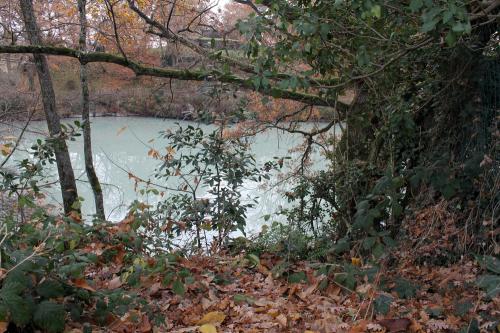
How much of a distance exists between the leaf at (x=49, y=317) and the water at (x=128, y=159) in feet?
16.3

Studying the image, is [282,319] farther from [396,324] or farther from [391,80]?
[391,80]

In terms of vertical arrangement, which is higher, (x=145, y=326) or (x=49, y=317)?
(x=49, y=317)

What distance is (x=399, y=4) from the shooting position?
295 centimetres

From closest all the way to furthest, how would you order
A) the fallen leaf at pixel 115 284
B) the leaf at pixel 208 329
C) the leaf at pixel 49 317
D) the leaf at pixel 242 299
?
the leaf at pixel 49 317, the leaf at pixel 208 329, the fallen leaf at pixel 115 284, the leaf at pixel 242 299

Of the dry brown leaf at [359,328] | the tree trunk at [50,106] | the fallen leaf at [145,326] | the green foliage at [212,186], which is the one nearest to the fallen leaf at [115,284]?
the fallen leaf at [145,326]

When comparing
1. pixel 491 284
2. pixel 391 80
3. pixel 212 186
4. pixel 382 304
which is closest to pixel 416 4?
pixel 491 284

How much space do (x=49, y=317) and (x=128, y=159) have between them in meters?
12.6

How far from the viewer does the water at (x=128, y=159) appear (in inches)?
348

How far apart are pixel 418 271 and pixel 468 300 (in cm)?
86

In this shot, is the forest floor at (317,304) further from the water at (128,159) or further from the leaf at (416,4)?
the water at (128,159)

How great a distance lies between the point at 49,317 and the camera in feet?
5.78

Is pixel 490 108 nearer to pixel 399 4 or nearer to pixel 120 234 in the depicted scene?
pixel 399 4

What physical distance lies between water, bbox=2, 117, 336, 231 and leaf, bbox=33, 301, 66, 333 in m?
4.96

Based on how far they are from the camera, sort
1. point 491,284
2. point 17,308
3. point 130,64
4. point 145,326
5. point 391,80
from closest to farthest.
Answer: point 17,308, point 491,284, point 145,326, point 391,80, point 130,64
